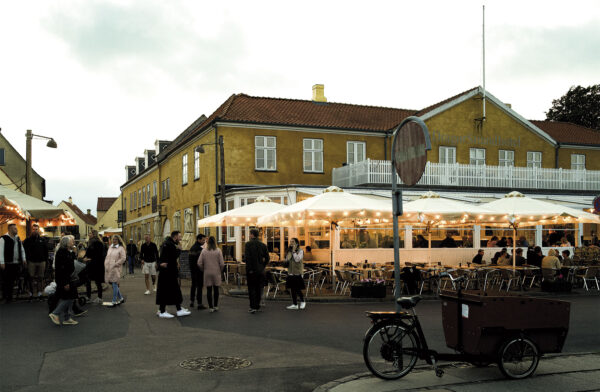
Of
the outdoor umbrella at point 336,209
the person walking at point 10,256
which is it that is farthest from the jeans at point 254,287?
the person walking at point 10,256

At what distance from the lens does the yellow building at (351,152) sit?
29.8 metres

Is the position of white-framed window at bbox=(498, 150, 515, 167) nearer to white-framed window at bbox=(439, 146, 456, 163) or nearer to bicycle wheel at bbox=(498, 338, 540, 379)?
white-framed window at bbox=(439, 146, 456, 163)

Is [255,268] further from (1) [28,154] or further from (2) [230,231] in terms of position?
(2) [230,231]

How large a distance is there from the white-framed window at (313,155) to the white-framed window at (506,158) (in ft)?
34.5

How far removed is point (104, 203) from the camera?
11888cm

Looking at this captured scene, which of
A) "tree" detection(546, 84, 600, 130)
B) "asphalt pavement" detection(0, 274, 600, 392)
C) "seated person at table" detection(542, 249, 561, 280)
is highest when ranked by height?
"tree" detection(546, 84, 600, 130)

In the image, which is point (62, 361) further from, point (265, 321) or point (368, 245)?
point (368, 245)

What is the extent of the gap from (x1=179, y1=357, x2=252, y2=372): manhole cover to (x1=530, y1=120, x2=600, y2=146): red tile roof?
107 feet

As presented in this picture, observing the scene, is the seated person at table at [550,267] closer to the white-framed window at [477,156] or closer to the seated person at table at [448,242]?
the seated person at table at [448,242]

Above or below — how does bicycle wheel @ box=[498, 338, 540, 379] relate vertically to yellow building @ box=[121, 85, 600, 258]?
below

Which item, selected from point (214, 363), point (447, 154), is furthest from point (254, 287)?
point (447, 154)

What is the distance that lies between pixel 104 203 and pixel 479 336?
11896 cm

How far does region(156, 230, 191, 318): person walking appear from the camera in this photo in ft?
42.1

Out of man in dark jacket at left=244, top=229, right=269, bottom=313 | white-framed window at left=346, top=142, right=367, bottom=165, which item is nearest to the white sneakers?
man in dark jacket at left=244, top=229, right=269, bottom=313
